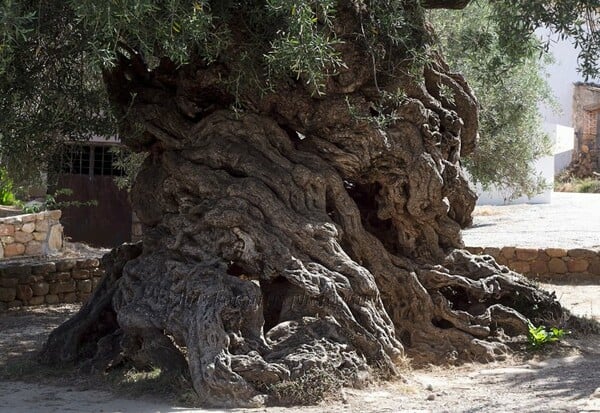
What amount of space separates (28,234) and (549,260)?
8.25m

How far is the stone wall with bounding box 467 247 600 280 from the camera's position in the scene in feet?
46.2

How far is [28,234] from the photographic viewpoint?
1477 cm

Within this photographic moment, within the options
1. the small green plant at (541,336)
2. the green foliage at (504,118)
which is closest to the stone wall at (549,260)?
the green foliage at (504,118)

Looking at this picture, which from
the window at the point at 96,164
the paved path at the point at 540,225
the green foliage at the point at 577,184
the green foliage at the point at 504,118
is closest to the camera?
the green foliage at the point at 504,118

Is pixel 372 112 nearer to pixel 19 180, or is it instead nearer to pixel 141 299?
pixel 141 299

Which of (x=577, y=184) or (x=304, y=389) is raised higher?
(x=577, y=184)

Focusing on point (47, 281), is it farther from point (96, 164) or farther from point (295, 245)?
point (295, 245)

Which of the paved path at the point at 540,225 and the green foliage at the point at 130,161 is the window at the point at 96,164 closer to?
the green foliage at the point at 130,161

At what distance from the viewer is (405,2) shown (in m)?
8.79

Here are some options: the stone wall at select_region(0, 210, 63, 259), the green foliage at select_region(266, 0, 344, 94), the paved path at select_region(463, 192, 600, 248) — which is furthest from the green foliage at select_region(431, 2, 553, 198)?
the stone wall at select_region(0, 210, 63, 259)

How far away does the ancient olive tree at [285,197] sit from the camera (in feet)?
24.4

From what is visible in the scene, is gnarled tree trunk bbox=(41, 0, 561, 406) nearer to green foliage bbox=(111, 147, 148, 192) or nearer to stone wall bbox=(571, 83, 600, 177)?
green foliage bbox=(111, 147, 148, 192)

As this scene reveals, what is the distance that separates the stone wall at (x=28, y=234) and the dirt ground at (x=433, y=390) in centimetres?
535

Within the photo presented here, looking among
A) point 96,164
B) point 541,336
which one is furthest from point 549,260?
point 96,164
